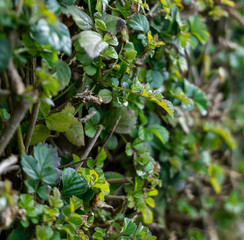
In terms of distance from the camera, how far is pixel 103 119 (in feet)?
2.44

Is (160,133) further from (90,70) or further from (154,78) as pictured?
(90,70)

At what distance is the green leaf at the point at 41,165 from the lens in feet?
1.65

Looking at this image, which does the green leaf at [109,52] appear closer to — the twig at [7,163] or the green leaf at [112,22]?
the green leaf at [112,22]

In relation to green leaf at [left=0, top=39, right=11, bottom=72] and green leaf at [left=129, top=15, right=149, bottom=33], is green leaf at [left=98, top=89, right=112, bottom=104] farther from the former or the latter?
green leaf at [left=0, top=39, right=11, bottom=72]

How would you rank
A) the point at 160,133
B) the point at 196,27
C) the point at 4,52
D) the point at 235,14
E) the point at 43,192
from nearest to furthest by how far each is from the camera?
the point at 4,52 → the point at 43,192 → the point at 160,133 → the point at 196,27 → the point at 235,14

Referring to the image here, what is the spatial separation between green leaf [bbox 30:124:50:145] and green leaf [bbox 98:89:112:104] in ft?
0.49

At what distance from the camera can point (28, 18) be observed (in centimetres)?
42

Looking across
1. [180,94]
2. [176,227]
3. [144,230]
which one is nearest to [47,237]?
[144,230]

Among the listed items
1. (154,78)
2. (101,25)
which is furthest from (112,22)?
(154,78)

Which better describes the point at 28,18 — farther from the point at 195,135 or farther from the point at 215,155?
the point at 215,155

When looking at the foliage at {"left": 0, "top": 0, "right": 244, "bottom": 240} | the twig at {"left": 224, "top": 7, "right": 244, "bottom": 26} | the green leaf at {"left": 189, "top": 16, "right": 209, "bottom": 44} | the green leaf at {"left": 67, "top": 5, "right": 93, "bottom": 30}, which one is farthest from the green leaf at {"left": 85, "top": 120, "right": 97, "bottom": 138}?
the twig at {"left": 224, "top": 7, "right": 244, "bottom": 26}

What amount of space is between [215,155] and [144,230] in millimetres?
863

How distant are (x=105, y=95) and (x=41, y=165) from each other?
0.77 feet

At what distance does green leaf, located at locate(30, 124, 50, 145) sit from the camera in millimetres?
579
